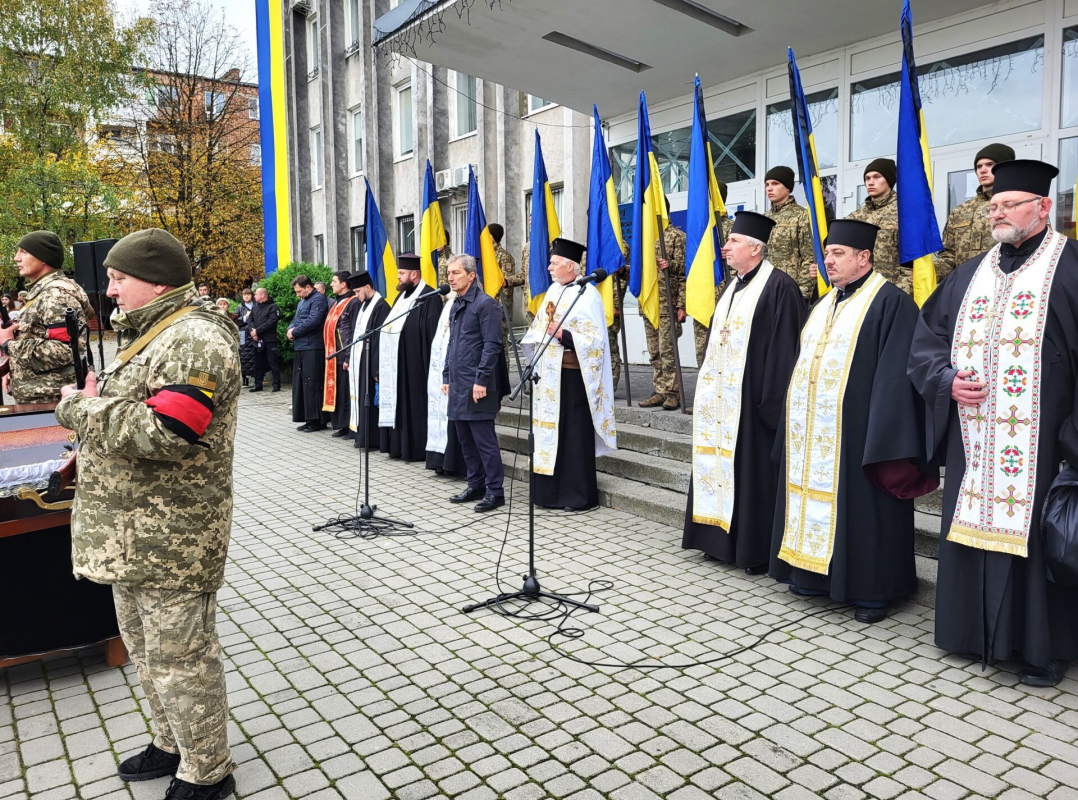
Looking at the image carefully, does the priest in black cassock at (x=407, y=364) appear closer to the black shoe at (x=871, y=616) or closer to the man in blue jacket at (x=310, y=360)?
the man in blue jacket at (x=310, y=360)

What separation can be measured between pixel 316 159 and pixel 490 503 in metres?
21.5

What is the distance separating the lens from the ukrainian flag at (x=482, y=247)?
9445 millimetres

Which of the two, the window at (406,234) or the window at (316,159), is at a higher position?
the window at (316,159)

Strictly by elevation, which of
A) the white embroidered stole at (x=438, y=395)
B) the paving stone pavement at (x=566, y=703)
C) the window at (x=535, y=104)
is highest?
the window at (x=535, y=104)

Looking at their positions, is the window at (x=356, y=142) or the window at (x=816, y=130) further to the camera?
the window at (x=356, y=142)

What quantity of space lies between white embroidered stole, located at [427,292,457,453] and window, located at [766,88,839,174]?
4.55 m

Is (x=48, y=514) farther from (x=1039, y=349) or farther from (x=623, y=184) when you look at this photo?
(x=623, y=184)

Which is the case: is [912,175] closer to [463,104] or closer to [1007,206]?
[1007,206]

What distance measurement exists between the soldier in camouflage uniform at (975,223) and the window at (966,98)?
5.06 feet

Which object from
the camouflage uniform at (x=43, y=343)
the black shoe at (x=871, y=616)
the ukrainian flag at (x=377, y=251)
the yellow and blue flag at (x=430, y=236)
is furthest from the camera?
the ukrainian flag at (x=377, y=251)

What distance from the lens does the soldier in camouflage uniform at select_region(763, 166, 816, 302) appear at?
7.66m

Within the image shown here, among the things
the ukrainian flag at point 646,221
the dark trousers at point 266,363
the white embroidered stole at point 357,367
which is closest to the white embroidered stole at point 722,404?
the ukrainian flag at point 646,221

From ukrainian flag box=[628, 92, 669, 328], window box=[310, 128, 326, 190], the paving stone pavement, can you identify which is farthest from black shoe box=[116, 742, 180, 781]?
window box=[310, 128, 326, 190]

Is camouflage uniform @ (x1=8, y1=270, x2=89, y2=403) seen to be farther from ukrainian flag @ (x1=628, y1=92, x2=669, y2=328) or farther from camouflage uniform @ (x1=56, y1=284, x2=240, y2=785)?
ukrainian flag @ (x1=628, y1=92, x2=669, y2=328)
